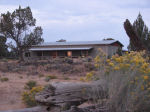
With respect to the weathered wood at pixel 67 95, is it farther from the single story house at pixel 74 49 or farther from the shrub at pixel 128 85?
the single story house at pixel 74 49

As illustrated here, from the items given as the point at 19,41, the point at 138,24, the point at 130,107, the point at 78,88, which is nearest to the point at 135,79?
the point at 130,107

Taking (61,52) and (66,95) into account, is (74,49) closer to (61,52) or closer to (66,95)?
(61,52)

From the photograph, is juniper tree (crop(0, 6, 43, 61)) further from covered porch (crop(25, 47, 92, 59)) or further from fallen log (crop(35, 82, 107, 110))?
fallen log (crop(35, 82, 107, 110))

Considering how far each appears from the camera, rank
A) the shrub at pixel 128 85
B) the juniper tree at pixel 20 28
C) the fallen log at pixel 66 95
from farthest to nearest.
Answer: the juniper tree at pixel 20 28, the fallen log at pixel 66 95, the shrub at pixel 128 85

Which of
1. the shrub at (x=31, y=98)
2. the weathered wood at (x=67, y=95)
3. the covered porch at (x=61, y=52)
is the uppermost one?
the covered porch at (x=61, y=52)

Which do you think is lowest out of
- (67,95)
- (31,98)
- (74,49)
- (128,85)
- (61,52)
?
(31,98)

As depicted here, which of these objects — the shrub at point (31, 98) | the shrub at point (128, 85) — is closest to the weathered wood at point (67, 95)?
the shrub at point (128, 85)

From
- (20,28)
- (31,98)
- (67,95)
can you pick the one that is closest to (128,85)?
(67,95)

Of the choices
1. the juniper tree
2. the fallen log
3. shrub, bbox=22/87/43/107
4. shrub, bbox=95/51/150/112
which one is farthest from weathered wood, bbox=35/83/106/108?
the juniper tree

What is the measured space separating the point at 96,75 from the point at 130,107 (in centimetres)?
100

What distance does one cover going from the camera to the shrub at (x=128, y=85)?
419 cm

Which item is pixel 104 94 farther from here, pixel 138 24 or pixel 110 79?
pixel 138 24

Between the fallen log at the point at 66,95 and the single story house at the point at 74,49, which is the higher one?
the single story house at the point at 74,49

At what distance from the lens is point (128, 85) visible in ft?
14.1
